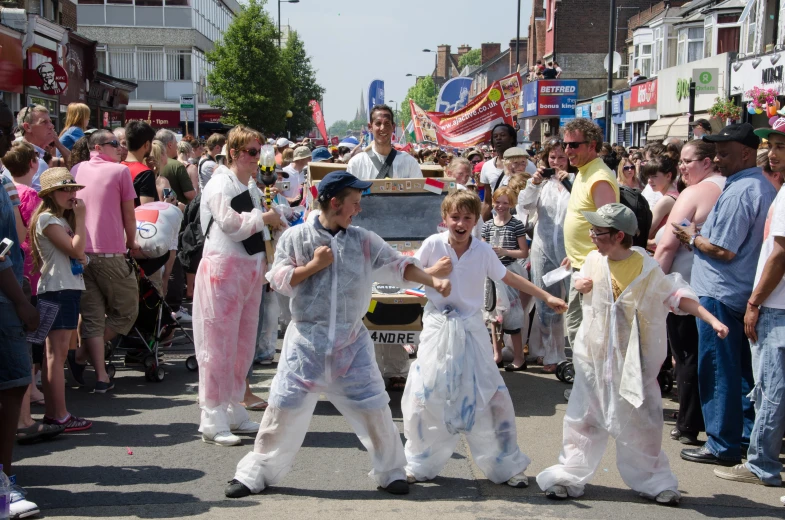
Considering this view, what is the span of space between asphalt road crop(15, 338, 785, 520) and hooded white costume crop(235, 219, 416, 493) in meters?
0.30

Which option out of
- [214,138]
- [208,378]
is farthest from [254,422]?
[214,138]

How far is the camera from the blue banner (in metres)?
22.9

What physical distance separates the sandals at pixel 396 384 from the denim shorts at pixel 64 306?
2729 mm

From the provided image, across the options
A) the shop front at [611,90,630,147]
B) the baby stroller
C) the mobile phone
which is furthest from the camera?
the shop front at [611,90,630,147]

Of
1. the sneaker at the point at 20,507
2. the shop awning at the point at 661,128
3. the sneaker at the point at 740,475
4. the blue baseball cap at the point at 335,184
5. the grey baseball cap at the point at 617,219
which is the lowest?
the sneaker at the point at 740,475

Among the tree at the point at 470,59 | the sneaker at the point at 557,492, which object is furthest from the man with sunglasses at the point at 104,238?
the tree at the point at 470,59

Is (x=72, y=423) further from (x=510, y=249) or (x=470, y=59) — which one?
(x=470, y=59)

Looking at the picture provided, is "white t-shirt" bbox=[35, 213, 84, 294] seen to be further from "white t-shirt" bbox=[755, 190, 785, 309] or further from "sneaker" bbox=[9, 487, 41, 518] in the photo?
"white t-shirt" bbox=[755, 190, 785, 309]

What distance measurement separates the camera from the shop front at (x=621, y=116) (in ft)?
129

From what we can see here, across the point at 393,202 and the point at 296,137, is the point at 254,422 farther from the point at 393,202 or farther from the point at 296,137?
the point at 296,137

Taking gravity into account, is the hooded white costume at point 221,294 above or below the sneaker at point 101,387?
above

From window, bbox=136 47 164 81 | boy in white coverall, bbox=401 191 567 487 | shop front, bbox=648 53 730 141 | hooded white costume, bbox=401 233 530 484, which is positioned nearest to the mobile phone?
boy in white coverall, bbox=401 191 567 487

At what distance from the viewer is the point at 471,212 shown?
5.81 meters

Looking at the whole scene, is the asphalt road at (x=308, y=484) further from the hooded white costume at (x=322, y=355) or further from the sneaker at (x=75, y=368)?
the sneaker at (x=75, y=368)
